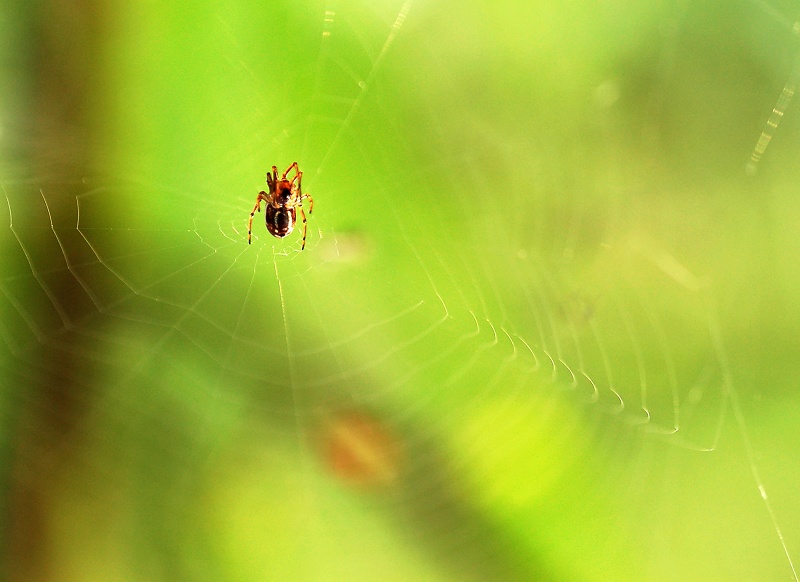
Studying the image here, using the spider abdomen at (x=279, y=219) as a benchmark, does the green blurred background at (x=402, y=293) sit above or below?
below

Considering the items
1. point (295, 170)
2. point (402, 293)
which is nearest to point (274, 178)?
point (295, 170)

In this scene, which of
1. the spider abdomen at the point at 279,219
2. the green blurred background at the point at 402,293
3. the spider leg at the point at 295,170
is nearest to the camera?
the green blurred background at the point at 402,293

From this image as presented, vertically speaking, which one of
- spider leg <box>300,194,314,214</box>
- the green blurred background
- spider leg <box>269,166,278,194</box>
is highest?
spider leg <box>269,166,278,194</box>

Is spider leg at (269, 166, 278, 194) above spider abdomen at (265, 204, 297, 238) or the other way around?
above

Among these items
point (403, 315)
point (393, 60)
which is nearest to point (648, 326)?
point (403, 315)

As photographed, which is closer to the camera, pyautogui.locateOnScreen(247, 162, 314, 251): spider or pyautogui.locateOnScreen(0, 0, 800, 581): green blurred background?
pyautogui.locateOnScreen(0, 0, 800, 581): green blurred background

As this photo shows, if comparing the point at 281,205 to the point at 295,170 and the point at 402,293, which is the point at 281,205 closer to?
the point at 295,170
